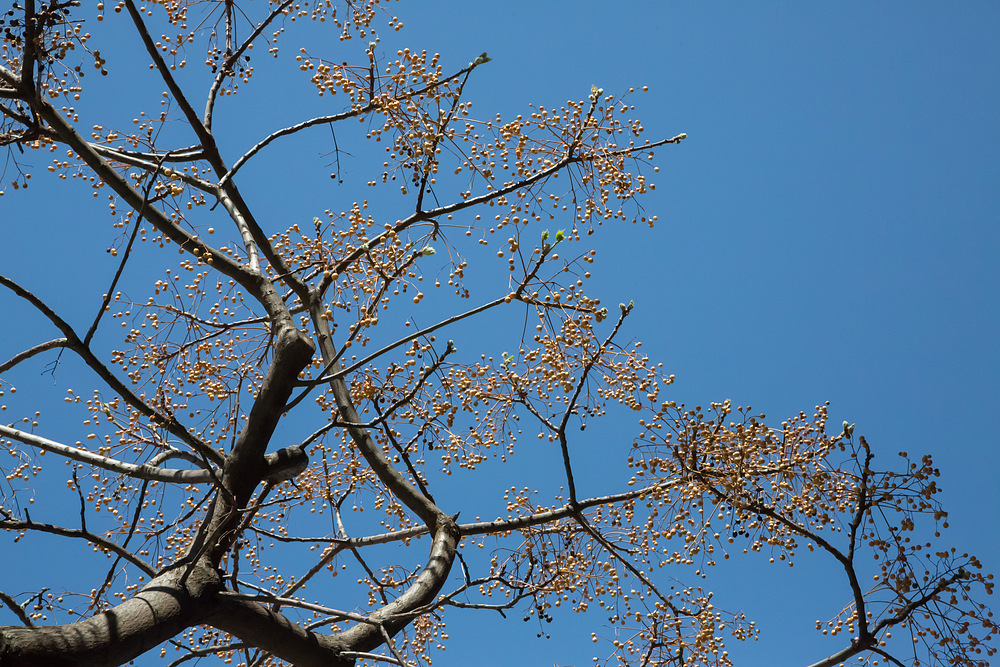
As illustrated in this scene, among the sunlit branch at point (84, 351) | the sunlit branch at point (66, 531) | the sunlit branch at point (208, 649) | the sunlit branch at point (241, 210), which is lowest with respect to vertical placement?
the sunlit branch at point (208, 649)

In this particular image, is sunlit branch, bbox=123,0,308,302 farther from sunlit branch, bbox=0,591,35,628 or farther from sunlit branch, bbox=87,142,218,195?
sunlit branch, bbox=0,591,35,628

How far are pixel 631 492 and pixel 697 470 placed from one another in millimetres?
936

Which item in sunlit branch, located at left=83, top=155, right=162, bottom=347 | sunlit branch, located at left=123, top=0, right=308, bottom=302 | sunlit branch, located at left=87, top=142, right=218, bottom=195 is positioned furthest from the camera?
sunlit branch, located at left=87, top=142, right=218, bottom=195

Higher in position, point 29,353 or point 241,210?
point 241,210

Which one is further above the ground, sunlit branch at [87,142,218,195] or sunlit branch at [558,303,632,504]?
sunlit branch at [87,142,218,195]

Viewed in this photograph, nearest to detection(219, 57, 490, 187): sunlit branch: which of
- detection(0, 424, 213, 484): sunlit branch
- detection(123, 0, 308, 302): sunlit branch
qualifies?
detection(123, 0, 308, 302): sunlit branch

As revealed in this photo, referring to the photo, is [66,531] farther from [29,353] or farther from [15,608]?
[29,353]

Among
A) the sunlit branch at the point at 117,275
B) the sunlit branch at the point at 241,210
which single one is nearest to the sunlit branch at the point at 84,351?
the sunlit branch at the point at 117,275

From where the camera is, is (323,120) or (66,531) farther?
(323,120)

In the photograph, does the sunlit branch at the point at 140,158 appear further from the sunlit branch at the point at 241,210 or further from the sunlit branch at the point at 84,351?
the sunlit branch at the point at 84,351

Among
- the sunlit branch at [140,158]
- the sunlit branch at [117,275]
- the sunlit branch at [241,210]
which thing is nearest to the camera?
the sunlit branch at [117,275]

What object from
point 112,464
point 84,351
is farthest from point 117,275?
point 112,464

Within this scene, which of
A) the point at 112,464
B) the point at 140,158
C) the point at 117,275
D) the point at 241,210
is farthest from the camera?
the point at 140,158

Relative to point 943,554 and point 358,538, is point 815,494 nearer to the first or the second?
point 943,554
